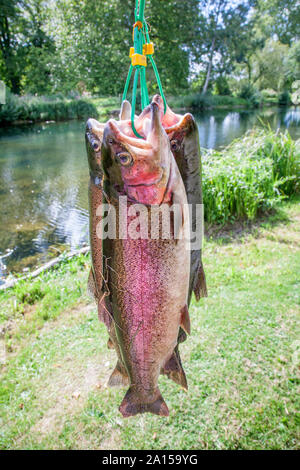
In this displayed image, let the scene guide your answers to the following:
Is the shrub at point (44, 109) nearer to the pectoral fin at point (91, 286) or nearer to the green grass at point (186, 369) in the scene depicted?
the green grass at point (186, 369)

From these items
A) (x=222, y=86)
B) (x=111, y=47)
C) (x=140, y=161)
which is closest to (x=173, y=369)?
(x=140, y=161)

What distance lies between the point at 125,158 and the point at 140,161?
6 cm

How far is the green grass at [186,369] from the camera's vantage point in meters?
2.90

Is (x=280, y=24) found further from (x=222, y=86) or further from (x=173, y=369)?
(x=173, y=369)

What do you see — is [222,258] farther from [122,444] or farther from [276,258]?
[122,444]

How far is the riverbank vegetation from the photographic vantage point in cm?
3109

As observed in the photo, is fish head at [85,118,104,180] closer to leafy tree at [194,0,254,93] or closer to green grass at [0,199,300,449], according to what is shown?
green grass at [0,199,300,449]

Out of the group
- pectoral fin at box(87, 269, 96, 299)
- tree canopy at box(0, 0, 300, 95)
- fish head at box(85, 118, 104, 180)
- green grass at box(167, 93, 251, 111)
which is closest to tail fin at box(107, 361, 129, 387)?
pectoral fin at box(87, 269, 96, 299)

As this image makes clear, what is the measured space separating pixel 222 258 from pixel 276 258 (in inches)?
38.4

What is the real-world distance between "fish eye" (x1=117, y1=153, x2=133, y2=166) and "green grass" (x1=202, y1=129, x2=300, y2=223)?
18.7 ft

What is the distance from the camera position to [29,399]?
10.9 feet
